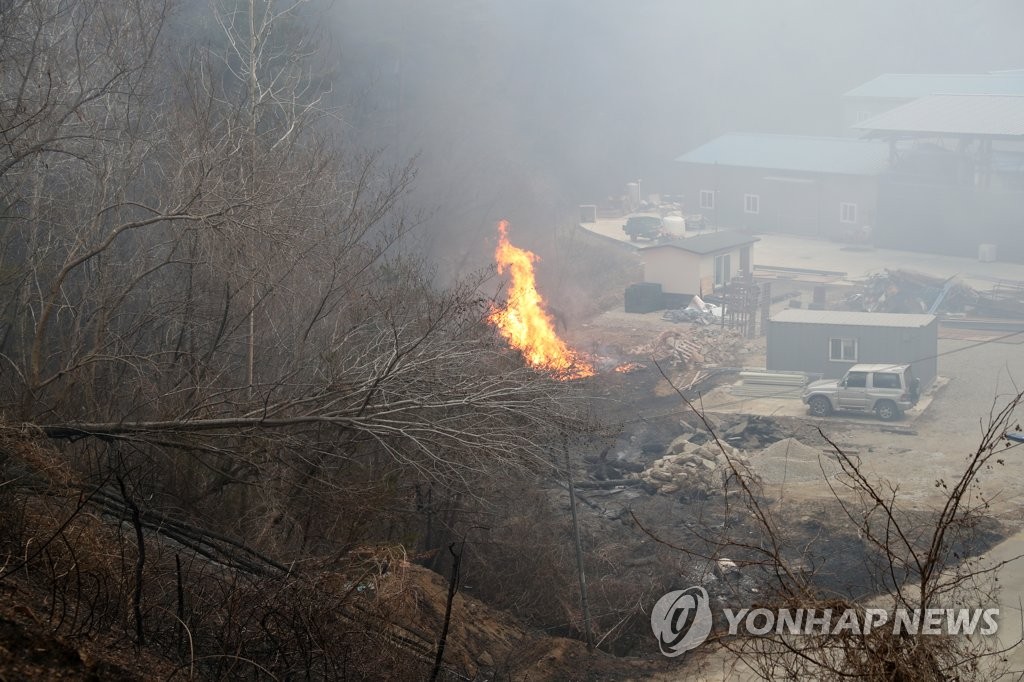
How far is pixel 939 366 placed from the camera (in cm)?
3105

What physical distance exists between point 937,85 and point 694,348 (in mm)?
42581

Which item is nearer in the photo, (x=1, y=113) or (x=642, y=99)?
(x=1, y=113)

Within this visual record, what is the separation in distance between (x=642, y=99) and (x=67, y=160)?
213 feet

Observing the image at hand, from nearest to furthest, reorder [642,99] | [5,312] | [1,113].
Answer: [1,113] < [5,312] < [642,99]

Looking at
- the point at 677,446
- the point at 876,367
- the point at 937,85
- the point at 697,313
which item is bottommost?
the point at 677,446

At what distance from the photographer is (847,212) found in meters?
54.2

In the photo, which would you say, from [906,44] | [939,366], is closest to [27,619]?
[939,366]

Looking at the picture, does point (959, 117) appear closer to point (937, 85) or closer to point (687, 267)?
point (937, 85)

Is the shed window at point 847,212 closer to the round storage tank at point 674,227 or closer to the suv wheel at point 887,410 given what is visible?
the round storage tank at point 674,227

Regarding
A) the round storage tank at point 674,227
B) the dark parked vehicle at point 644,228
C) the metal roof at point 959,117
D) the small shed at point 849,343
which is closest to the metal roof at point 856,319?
the small shed at point 849,343

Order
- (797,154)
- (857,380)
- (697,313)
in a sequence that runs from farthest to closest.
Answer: (797,154)
(697,313)
(857,380)

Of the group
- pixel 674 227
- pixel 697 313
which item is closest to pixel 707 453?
pixel 697 313

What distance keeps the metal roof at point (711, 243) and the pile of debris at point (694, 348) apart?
5.88m

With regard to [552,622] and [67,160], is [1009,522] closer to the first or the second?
[552,622]
